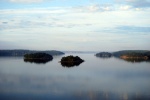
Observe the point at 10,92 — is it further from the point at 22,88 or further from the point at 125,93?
the point at 125,93

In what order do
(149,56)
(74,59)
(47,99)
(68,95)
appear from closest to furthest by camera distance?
(47,99), (68,95), (74,59), (149,56)

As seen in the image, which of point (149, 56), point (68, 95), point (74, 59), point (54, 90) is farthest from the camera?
point (149, 56)

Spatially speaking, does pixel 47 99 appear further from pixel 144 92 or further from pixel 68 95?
pixel 144 92

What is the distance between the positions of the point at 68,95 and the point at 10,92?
3554 millimetres

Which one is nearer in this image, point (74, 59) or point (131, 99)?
point (131, 99)

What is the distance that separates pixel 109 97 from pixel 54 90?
3.65 metres

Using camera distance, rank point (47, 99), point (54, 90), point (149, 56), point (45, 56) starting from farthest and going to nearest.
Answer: point (149, 56) < point (45, 56) < point (54, 90) < point (47, 99)

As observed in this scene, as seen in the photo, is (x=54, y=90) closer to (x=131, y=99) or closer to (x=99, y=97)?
(x=99, y=97)

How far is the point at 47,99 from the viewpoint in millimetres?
12859

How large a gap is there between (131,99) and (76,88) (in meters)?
4.29

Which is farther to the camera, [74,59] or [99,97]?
[74,59]

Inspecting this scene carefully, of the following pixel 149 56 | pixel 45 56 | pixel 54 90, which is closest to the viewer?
pixel 54 90

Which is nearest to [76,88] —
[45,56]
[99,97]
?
[99,97]

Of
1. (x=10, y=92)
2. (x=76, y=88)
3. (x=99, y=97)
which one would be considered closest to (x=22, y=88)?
(x=10, y=92)
